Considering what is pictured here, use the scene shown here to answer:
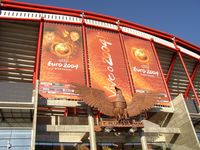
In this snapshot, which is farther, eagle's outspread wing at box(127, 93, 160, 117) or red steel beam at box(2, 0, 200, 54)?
red steel beam at box(2, 0, 200, 54)

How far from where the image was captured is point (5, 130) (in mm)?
19047

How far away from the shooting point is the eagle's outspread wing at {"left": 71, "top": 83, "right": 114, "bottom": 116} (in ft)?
64.5

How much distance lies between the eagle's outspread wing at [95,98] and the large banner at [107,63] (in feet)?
7.94

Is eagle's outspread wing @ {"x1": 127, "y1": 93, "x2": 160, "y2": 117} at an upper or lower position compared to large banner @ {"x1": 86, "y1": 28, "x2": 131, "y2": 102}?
lower

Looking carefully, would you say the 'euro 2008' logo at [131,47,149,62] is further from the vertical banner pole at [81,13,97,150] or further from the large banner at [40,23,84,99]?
the large banner at [40,23,84,99]

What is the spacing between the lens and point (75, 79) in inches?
915

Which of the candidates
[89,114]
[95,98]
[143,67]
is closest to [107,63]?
[143,67]

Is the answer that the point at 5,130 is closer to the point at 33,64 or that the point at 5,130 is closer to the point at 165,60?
the point at 33,64

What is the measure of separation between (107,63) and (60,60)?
4.67 m

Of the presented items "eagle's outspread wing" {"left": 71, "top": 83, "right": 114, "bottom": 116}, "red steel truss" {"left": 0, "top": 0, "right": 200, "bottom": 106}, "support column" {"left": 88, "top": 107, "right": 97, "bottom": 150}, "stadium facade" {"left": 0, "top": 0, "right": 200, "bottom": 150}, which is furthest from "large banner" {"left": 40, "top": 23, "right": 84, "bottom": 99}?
"support column" {"left": 88, "top": 107, "right": 97, "bottom": 150}

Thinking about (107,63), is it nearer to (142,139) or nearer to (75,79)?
(75,79)

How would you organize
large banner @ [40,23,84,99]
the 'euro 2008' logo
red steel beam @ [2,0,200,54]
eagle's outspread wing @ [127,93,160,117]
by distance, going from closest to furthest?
eagle's outspread wing @ [127,93,160,117] < large banner @ [40,23,84,99] < red steel beam @ [2,0,200,54] < the 'euro 2008' logo

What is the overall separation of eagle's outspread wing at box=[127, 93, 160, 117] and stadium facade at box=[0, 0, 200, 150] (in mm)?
1514

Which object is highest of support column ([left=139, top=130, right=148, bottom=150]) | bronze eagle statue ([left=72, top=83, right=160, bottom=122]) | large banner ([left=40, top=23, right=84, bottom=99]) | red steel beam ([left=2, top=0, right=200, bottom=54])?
red steel beam ([left=2, top=0, right=200, bottom=54])
